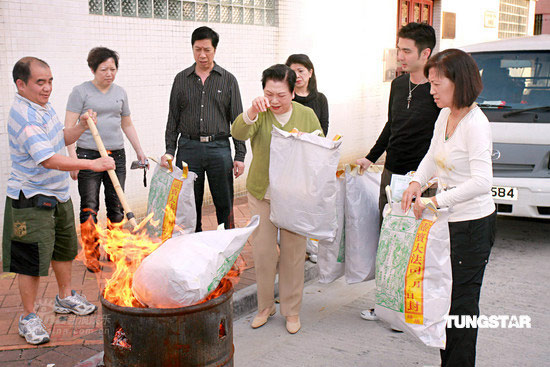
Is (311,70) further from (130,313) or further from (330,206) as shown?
(130,313)

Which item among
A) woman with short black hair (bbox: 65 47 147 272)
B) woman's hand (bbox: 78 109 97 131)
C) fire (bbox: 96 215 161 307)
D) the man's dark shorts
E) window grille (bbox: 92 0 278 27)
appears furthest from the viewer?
window grille (bbox: 92 0 278 27)

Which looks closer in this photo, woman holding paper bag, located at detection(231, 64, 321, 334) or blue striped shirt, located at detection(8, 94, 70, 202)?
blue striped shirt, located at detection(8, 94, 70, 202)

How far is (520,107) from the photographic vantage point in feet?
21.5

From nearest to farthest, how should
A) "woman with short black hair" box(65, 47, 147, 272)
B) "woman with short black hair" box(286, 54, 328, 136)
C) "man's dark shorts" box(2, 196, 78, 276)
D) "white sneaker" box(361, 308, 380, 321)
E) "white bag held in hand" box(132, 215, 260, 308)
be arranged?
"white bag held in hand" box(132, 215, 260, 308)
"man's dark shorts" box(2, 196, 78, 276)
"white sneaker" box(361, 308, 380, 321)
"woman with short black hair" box(65, 47, 147, 272)
"woman with short black hair" box(286, 54, 328, 136)

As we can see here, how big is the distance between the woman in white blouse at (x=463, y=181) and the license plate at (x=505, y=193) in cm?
305

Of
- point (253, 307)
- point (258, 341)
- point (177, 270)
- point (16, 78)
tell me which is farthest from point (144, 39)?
point (177, 270)

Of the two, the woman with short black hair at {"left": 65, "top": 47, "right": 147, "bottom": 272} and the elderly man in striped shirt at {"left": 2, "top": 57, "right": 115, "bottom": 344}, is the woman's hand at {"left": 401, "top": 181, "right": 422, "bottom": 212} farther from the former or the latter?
the woman with short black hair at {"left": 65, "top": 47, "right": 147, "bottom": 272}

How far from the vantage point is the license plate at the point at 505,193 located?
6.21 m

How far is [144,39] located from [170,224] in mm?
3110

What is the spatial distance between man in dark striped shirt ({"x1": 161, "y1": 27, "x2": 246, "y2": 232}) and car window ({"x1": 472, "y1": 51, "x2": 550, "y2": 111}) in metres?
3.23

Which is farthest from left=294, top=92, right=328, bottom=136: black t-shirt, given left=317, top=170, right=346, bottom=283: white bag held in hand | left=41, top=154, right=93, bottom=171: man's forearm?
left=41, top=154, right=93, bottom=171: man's forearm

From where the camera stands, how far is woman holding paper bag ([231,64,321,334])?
416 centimetres

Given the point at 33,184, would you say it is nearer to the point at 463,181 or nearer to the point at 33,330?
the point at 33,330

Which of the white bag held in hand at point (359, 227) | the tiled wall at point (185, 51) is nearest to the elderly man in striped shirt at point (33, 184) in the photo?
the tiled wall at point (185, 51)
